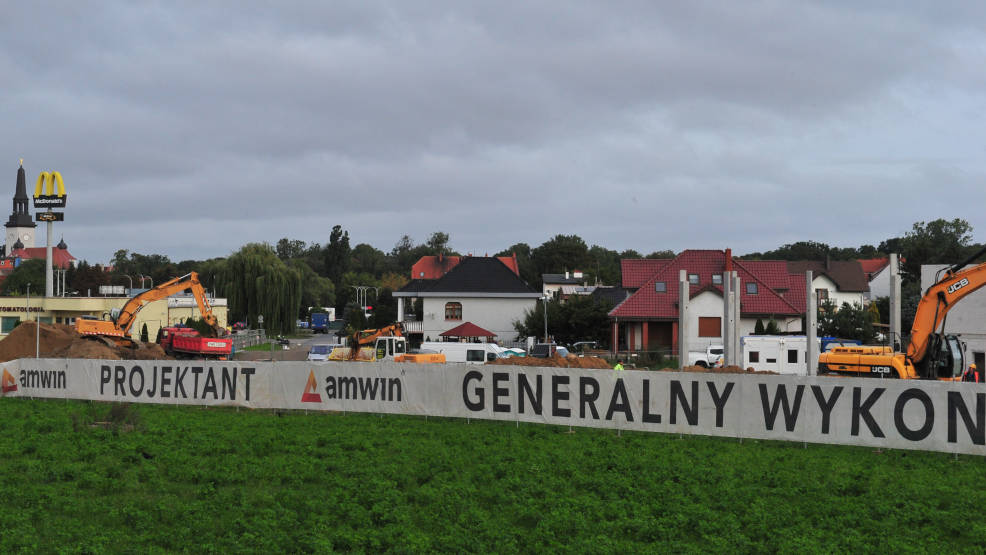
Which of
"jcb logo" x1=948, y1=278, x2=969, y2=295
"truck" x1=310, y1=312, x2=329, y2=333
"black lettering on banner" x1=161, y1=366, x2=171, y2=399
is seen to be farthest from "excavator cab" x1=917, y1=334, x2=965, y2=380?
"truck" x1=310, y1=312, x2=329, y2=333

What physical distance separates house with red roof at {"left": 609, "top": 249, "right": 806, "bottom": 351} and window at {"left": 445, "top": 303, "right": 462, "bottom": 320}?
13516 millimetres

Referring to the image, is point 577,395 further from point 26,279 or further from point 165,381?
point 26,279

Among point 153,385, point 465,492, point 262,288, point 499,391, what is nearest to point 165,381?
point 153,385

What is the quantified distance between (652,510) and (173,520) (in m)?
8.24

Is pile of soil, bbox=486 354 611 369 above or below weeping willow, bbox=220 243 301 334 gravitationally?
below

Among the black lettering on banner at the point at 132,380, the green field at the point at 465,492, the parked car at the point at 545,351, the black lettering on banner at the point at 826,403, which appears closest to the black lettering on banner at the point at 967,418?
the green field at the point at 465,492

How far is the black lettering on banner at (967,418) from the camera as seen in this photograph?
19469mm

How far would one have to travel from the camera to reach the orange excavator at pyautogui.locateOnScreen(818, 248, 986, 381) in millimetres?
28219

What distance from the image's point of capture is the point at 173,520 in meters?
14.6

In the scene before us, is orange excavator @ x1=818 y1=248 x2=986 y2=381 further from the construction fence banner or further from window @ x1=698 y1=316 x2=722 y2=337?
window @ x1=698 y1=316 x2=722 y2=337

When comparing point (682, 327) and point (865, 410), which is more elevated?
point (682, 327)

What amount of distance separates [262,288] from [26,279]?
5545cm

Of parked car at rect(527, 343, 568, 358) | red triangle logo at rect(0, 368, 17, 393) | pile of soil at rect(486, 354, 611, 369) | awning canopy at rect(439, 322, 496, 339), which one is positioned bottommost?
red triangle logo at rect(0, 368, 17, 393)

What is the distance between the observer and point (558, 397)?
79.0 feet
